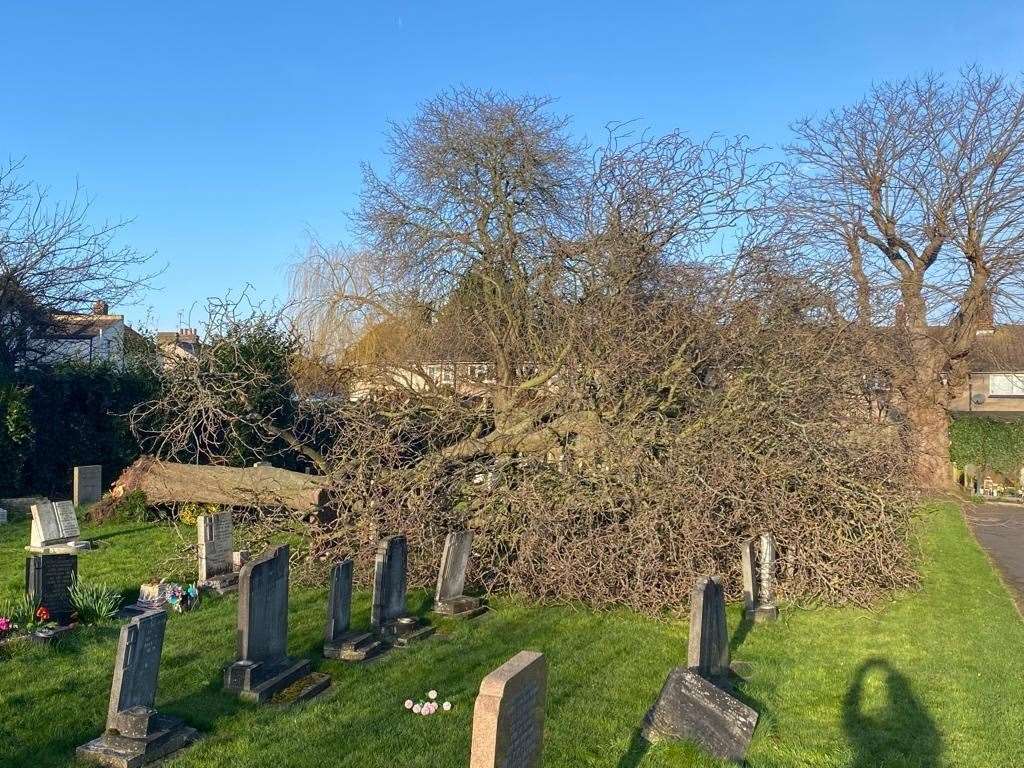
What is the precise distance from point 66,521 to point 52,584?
3.81 m

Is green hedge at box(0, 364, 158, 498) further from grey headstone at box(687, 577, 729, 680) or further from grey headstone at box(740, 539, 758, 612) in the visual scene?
grey headstone at box(687, 577, 729, 680)

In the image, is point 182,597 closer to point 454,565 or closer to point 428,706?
point 454,565

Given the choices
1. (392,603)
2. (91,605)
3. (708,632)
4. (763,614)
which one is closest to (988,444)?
(763,614)

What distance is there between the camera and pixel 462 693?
18.4 feet

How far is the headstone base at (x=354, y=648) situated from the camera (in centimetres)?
621

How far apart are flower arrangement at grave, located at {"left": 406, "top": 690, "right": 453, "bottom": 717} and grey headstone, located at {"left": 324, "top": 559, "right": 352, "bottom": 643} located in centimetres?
123

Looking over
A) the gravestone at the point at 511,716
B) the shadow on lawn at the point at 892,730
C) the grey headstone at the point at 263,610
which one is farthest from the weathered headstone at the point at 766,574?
the gravestone at the point at 511,716

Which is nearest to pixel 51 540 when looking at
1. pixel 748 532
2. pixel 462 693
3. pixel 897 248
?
pixel 462 693

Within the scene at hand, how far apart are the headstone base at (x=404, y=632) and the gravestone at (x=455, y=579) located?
0.54m

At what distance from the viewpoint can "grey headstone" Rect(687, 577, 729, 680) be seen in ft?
18.0

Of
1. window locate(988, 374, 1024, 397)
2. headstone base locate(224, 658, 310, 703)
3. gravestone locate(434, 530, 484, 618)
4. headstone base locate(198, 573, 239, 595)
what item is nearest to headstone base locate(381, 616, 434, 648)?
gravestone locate(434, 530, 484, 618)

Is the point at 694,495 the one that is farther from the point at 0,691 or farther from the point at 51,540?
the point at 51,540

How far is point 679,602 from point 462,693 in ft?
9.03

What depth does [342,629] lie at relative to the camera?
648 centimetres
